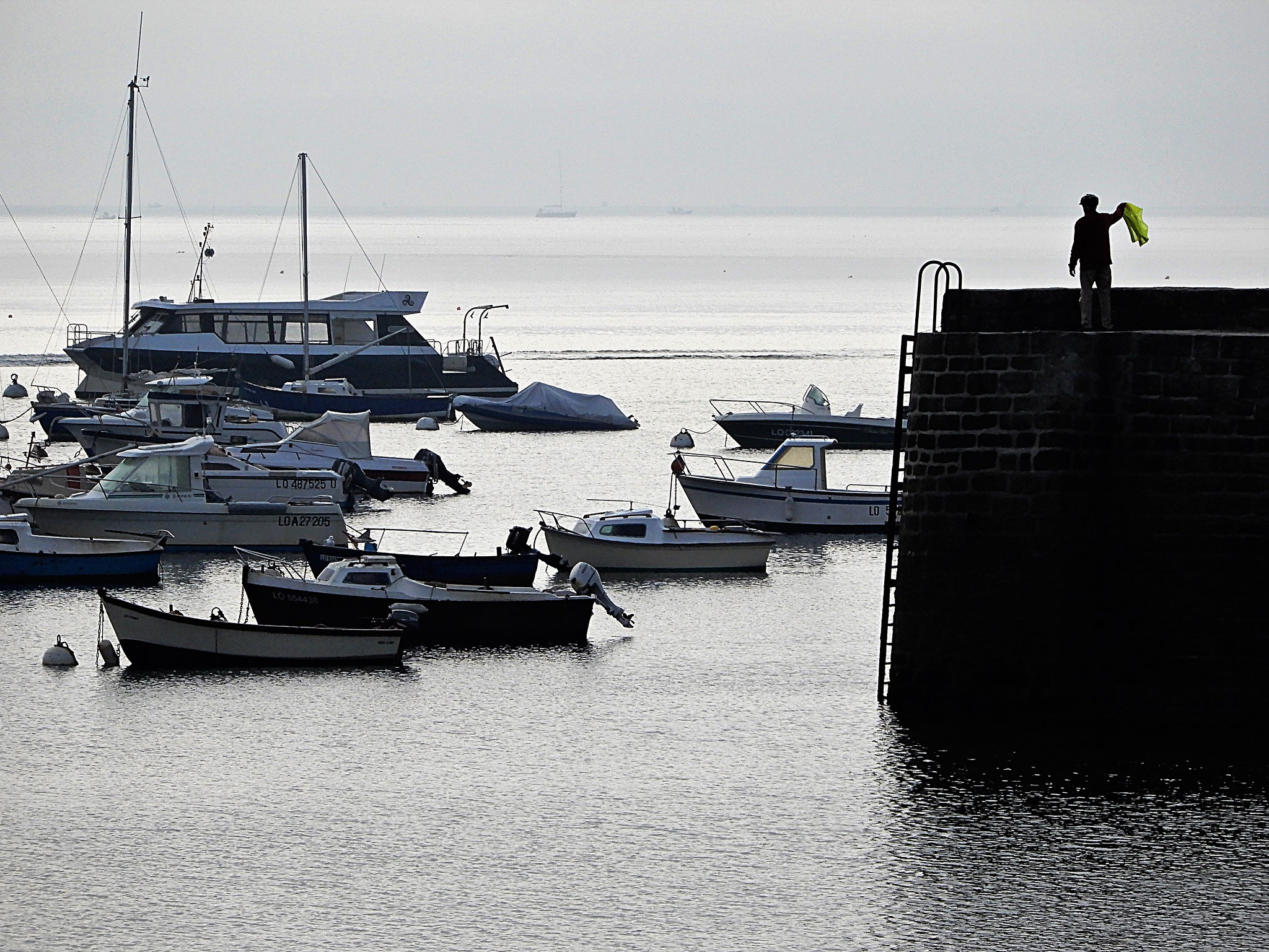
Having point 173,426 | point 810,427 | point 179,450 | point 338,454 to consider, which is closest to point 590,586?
point 179,450

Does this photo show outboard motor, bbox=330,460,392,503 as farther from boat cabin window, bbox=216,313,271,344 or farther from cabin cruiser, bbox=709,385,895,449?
boat cabin window, bbox=216,313,271,344

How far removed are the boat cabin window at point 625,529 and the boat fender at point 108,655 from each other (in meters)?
10.6

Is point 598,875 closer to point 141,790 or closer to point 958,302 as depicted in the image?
point 141,790

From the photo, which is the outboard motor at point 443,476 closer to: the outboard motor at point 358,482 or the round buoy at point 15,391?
the outboard motor at point 358,482

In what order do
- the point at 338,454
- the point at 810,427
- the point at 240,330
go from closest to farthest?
the point at 338,454 → the point at 810,427 → the point at 240,330

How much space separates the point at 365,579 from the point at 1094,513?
12049 millimetres

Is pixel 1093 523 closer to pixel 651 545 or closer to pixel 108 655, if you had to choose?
pixel 108 655

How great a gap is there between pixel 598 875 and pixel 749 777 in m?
3.57

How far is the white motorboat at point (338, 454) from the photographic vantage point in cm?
4453

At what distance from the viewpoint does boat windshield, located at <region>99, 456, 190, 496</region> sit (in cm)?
3788

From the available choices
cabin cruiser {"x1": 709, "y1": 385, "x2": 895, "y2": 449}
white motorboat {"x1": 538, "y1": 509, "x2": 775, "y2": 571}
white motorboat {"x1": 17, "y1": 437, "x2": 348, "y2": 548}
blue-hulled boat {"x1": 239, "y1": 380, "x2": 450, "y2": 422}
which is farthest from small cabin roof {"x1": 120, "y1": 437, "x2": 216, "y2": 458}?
blue-hulled boat {"x1": 239, "y1": 380, "x2": 450, "y2": 422}

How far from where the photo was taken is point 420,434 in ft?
211

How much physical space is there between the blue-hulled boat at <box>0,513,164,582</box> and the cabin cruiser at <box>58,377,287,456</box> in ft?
49.9

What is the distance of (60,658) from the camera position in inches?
1062
